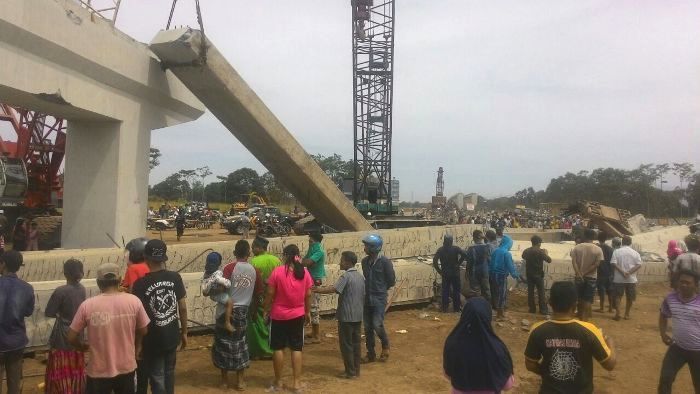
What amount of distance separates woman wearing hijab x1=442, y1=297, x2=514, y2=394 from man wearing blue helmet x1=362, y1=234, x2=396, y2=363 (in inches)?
130

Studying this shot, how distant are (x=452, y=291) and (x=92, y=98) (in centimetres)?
775

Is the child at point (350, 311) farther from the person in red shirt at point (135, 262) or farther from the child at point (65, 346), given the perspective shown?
the child at point (65, 346)

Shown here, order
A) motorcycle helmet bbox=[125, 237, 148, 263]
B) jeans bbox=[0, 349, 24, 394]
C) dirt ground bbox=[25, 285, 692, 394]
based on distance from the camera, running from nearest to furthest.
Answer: jeans bbox=[0, 349, 24, 394] < motorcycle helmet bbox=[125, 237, 148, 263] < dirt ground bbox=[25, 285, 692, 394]

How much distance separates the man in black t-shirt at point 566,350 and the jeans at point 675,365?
1.84 metres

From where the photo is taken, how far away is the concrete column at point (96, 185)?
9.82m

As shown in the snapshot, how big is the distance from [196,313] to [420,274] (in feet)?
15.2

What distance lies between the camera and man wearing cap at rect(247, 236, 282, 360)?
615 centimetres

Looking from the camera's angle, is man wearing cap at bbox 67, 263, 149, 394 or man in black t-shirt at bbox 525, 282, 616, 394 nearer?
man in black t-shirt at bbox 525, 282, 616, 394

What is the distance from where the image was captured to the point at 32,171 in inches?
674

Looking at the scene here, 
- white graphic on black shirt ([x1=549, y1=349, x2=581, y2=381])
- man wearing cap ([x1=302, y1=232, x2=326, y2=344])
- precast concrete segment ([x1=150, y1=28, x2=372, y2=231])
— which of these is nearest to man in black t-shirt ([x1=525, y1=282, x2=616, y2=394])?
white graphic on black shirt ([x1=549, y1=349, x2=581, y2=381])

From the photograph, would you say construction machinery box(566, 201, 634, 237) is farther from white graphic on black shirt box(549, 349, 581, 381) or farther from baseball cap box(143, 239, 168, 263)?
baseball cap box(143, 239, 168, 263)

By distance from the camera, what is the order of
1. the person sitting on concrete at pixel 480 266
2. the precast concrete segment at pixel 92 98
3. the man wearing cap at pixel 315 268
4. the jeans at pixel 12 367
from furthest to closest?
the person sitting on concrete at pixel 480 266
the precast concrete segment at pixel 92 98
the man wearing cap at pixel 315 268
the jeans at pixel 12 367

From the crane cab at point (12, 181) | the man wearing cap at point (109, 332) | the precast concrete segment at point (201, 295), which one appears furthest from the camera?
the crane cab at point (12, 181)

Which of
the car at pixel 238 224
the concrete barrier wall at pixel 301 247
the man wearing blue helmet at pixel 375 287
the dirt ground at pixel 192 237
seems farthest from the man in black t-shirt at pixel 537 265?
the car at pixel 238 224
